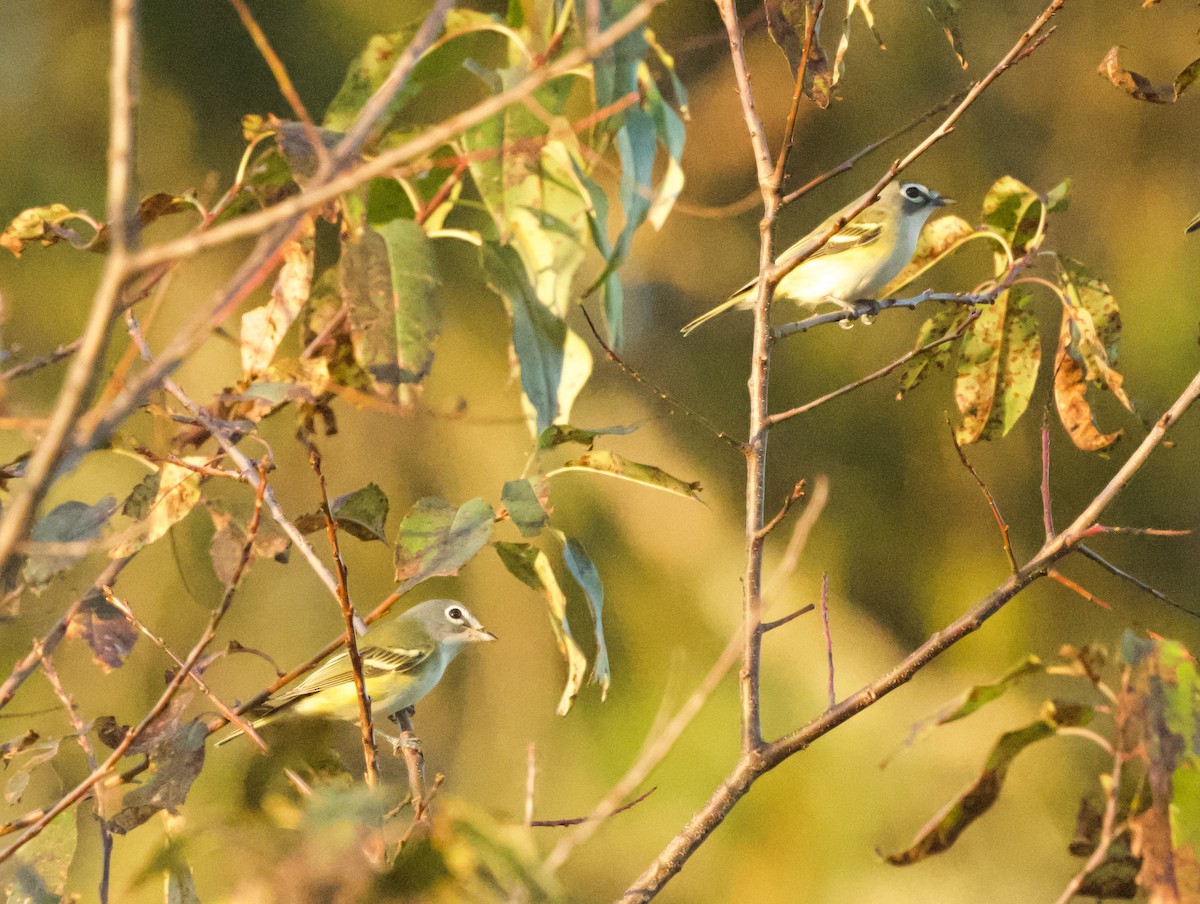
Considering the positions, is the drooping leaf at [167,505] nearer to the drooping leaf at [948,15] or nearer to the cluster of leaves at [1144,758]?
the cluster of leaves at [1144,758]

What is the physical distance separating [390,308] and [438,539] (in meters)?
0.27

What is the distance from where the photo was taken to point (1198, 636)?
5.61m

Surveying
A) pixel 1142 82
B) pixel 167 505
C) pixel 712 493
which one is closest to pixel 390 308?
pixel 167 505

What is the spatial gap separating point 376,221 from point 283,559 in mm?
434

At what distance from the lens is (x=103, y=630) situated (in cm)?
156

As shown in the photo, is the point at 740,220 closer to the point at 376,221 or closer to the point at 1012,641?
the point at 1012,641

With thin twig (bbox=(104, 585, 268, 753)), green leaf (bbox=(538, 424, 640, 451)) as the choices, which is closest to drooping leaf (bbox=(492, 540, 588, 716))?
green leaf (bbox=(538, 424, 640, 451))

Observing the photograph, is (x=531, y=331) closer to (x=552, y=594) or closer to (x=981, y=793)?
(x=552, y=594)

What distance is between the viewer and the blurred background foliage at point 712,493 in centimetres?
533

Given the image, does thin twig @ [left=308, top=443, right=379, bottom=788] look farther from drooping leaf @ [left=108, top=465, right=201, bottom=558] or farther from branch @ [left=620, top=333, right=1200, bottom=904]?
branch @ [left=620, top=333, right=1200, bottom=904]

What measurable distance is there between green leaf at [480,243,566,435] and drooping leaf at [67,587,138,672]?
620 millimetres

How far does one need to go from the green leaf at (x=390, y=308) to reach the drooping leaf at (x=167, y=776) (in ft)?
1.64

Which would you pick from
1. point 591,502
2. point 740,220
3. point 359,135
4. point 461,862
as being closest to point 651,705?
point 591,502

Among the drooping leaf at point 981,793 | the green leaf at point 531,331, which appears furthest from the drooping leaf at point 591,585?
the drooping leaf at point 981,793
